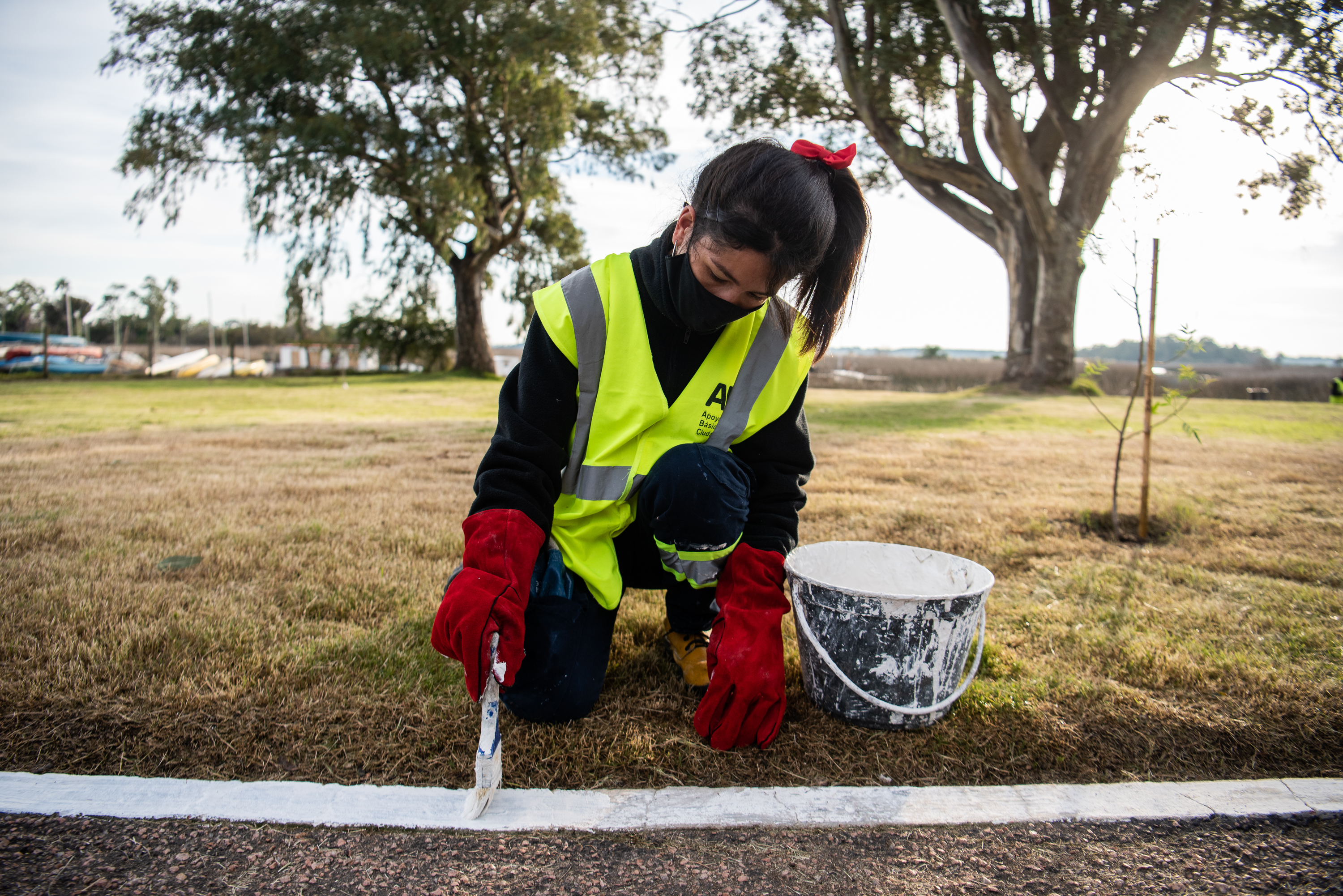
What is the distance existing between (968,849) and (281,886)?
1180mm

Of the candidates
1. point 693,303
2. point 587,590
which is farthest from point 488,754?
point 693,303

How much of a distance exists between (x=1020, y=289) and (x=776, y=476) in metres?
13.1

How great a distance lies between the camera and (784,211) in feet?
4.81

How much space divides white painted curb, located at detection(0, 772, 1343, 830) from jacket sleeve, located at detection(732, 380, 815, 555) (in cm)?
60

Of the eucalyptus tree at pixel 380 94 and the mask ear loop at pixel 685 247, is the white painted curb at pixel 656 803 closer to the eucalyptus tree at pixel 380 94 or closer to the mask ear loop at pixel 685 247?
the mask ear loop at pixel 685 247

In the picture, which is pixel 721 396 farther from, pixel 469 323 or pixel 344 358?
pixel 344 358

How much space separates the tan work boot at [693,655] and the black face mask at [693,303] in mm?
768

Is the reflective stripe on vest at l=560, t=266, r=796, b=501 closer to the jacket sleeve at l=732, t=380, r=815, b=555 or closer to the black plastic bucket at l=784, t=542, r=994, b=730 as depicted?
the jacket sleeve at l=732, t=380, r=815, b=555

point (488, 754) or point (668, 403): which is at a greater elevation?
point (668, 403)

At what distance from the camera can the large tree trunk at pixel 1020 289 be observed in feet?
42.6

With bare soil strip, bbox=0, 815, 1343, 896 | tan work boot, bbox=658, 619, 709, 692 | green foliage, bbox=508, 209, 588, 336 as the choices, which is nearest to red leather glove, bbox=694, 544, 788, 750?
tan work boot, bbox=658, 619, 709, 692

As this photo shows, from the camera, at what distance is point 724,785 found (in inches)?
60.1

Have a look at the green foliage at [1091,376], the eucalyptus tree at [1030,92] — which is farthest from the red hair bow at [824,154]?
the eucalyptus tree at [1030,92]

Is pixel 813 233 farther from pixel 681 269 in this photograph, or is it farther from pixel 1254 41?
pixel 1254 41
